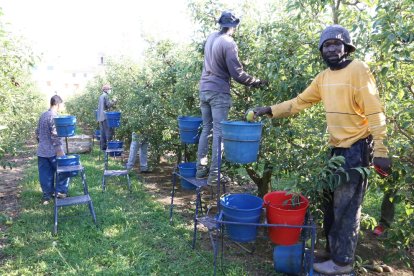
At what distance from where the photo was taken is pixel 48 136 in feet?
19.0

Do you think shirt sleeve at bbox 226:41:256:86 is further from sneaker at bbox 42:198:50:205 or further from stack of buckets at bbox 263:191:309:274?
sneaker at bbox 42:198:50:205

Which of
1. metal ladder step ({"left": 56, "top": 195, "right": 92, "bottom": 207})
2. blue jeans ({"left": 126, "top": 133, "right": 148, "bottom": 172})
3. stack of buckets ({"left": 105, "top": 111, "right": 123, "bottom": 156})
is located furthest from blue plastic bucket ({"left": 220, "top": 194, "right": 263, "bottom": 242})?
stack of buckets ({"left": 105, "top": 111, "right": 123, "bottom": 156})

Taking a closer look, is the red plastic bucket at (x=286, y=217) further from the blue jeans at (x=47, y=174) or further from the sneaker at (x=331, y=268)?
the blue jeans at (x=47, y=174)

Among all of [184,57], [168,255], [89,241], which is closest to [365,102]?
[168,255]

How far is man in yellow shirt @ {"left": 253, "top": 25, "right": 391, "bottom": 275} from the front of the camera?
275cm

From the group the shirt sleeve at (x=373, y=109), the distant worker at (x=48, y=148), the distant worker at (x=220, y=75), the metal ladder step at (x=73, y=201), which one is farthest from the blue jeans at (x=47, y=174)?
the shirt sleeve at (x=373, y=109)

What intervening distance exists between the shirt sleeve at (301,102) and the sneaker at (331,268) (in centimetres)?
142

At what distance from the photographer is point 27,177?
783 cm

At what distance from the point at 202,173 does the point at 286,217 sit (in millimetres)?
1525

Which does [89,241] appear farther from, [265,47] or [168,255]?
[265,47]

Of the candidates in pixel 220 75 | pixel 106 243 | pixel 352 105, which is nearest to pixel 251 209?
pixel 352 105

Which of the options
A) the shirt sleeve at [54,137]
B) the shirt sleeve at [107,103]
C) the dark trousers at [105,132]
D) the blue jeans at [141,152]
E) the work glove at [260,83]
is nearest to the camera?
the work glove at [260,83]

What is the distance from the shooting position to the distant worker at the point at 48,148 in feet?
18.9

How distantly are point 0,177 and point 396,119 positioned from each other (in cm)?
813
